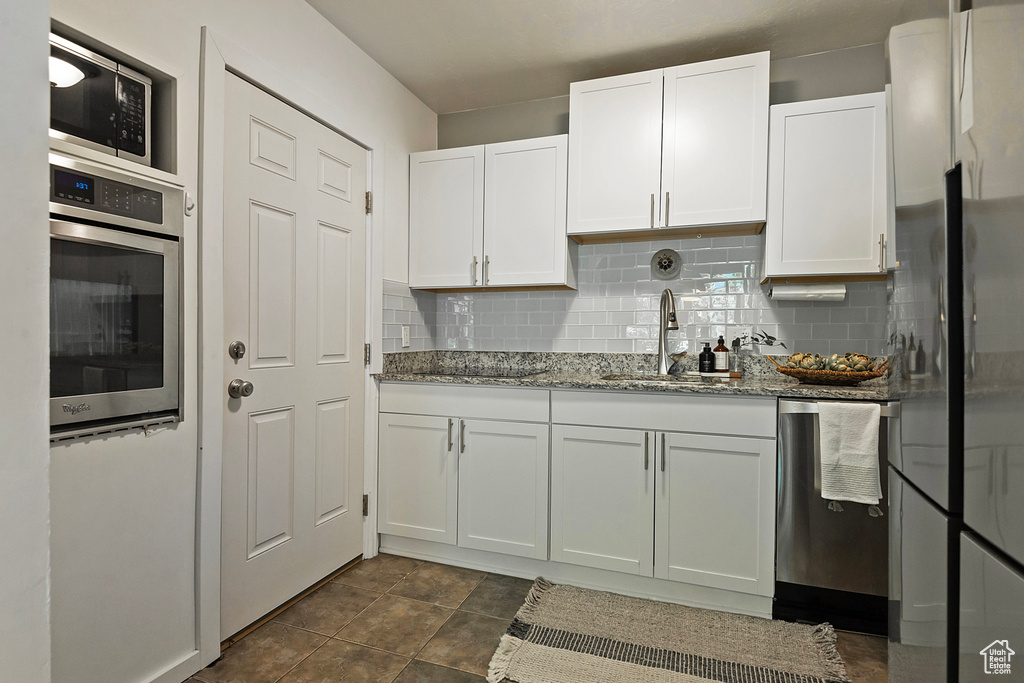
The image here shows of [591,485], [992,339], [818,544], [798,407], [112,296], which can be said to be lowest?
[818,544]

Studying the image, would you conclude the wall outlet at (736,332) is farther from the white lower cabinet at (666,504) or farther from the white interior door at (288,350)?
the white interior door at (288,350)

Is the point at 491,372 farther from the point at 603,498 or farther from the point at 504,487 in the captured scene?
the point at 603,498

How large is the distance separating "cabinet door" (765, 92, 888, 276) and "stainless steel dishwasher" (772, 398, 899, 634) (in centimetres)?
71

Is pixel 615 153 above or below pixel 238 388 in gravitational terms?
above

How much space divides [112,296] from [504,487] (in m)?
1.75

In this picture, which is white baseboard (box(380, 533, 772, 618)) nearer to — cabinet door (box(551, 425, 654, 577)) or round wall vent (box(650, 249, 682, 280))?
cabinet door (box(551, 425, 654, 577))

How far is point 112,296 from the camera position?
1.52 metres

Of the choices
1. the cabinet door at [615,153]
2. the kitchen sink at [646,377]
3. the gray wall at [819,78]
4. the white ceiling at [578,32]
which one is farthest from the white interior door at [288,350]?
the kitchen sink at [646,377]

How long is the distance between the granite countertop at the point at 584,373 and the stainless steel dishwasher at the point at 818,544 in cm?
13

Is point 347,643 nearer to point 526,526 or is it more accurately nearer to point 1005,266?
point 526,526

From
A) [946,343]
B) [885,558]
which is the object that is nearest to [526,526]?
[885,558]

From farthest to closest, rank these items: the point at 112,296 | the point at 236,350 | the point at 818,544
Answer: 1. the point at 818,544
2. the point at 236,350
3. the point at 112,296

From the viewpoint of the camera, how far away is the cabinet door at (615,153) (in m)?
2.62

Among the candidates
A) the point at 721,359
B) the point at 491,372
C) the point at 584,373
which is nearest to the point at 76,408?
the point at 491,372
